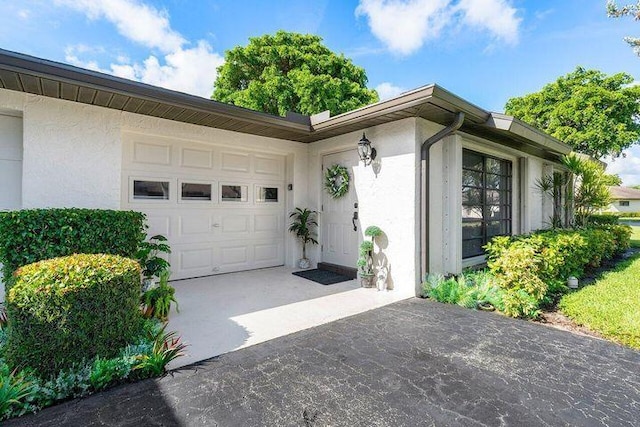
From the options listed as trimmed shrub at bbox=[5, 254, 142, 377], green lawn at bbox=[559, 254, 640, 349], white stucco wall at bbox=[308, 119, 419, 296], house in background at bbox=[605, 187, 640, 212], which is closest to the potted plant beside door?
white stucco wall at bbox=[308, 119, 419, 296]

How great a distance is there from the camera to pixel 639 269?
20.8 ft

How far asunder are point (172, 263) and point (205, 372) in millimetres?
3423

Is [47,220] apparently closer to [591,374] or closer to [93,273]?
[93,273]

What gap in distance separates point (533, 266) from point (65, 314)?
5108mm

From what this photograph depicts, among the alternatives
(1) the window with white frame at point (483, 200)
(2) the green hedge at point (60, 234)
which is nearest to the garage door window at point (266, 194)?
(2) the green hedge at point (60, 234)

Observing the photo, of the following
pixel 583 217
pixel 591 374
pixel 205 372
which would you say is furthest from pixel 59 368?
pixel 583 217

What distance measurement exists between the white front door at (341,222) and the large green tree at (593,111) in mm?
19171

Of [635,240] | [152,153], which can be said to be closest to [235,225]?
[152,153]

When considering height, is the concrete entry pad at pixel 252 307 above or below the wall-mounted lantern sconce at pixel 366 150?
below

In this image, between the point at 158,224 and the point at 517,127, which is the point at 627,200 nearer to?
the point at 517,127

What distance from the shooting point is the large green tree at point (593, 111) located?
1755cm

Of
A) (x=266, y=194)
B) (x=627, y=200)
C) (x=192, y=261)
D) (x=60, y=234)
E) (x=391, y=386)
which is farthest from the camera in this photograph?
(x=627, y=200)

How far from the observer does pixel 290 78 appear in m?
14.4

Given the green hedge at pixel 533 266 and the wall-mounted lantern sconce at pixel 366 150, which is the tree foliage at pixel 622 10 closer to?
the green hedge at pixel 533 266
